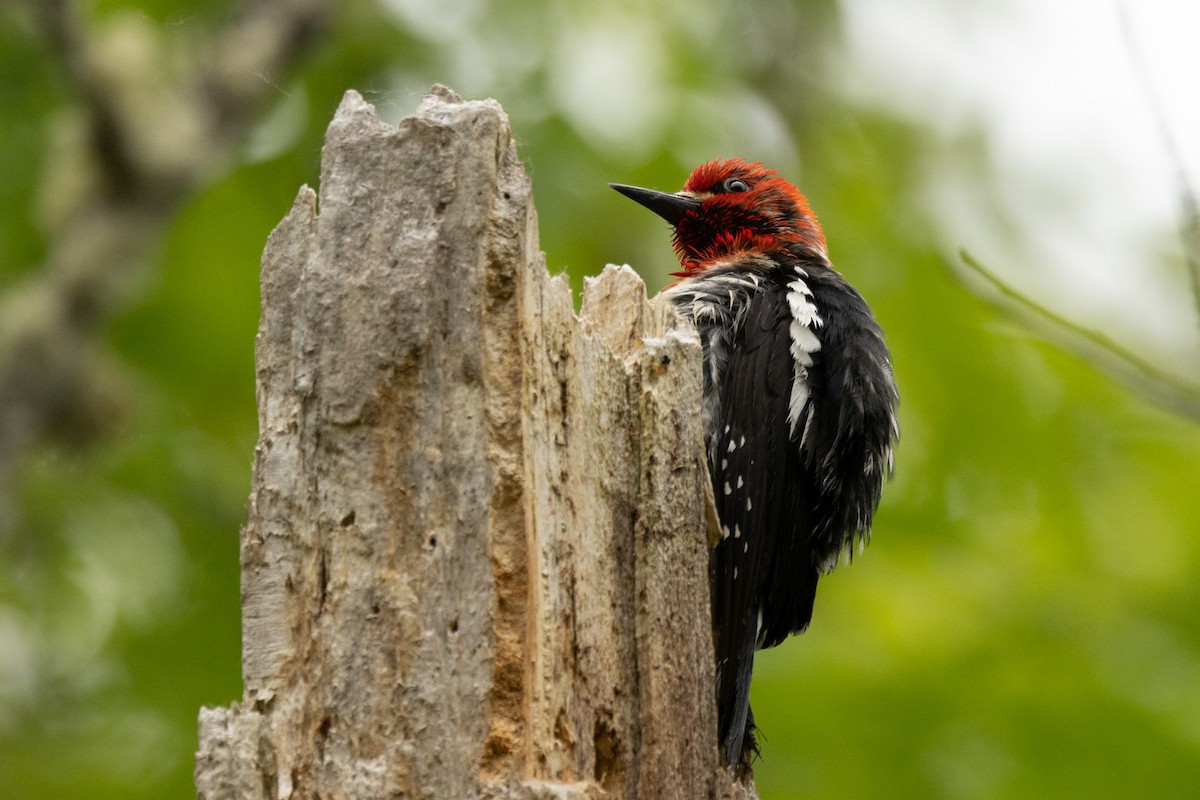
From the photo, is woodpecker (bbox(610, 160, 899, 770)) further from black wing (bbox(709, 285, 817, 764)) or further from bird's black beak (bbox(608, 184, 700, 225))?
bird's black beak (bbox(608, 184, 700, 225))

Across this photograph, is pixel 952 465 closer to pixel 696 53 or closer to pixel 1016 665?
pixel 1016 665

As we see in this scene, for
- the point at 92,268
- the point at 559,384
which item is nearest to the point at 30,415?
the point at 92,268

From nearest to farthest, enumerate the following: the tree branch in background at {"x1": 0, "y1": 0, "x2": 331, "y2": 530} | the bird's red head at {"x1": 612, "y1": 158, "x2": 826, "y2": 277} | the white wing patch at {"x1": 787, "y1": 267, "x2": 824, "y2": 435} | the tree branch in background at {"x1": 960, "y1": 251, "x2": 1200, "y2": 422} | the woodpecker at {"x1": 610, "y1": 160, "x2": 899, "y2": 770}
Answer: the tree branch in background at {"x1": 960, "y1": 251, "x2": 1200, "y2": 422} < the woodpecker at {"x1": 610, "y1": 160, "x2": 899, "y2": 770} < the white wing patch at {"x1": 787, "y1": 267, "x2": 824, "y2": 435} < the bird's red head at {"x1": 612, "y1": 158, "x2": 826, "y2": 277} < the tree branch in background at {"x1": 0, "y1": 0, "x2": 331, "y2": 530}

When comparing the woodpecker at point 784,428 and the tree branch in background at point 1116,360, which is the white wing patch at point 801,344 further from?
the tree branch in background at point 1116,360

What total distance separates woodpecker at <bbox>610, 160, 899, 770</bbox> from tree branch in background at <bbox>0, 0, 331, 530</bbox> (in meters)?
3.18

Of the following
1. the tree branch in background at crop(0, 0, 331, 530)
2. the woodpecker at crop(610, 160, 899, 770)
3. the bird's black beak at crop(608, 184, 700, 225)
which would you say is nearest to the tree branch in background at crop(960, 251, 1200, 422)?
the woodpecker at crop(610, 160, 899, 770)

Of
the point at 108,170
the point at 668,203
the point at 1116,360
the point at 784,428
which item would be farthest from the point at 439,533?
the point at 108,170

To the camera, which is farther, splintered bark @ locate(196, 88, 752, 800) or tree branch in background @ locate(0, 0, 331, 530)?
tree branch in background @ locate(0, 0, 331, 530)

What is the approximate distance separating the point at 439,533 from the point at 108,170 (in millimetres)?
4762

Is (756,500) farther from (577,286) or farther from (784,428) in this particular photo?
(577,286)

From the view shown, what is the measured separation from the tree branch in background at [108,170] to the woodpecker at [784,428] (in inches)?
125

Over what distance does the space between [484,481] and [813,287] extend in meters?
2.00

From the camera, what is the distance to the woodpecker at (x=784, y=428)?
11.5 ft

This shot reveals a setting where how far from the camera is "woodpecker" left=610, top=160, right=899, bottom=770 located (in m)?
3.49
